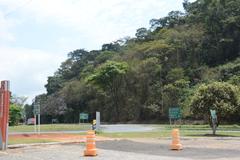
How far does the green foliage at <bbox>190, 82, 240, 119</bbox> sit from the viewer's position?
42.3 m

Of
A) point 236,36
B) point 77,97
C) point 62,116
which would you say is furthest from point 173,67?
point 62,116

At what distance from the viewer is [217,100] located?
139ft

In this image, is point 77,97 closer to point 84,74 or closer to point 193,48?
point 84,74

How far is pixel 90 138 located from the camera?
21156mm

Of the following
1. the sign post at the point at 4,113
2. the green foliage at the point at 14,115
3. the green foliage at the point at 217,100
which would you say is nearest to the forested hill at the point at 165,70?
the green foliage at the point at 14,115

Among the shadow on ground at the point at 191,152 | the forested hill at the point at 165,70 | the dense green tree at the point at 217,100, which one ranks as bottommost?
the shadow on ground at the point at 191,152

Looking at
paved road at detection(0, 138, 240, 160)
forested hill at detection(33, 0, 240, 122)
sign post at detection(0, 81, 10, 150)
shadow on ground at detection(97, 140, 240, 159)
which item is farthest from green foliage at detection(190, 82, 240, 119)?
forested hill at detection(33, 0, 240, 122)

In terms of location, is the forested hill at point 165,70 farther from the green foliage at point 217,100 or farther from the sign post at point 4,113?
the sign post at point 4,113

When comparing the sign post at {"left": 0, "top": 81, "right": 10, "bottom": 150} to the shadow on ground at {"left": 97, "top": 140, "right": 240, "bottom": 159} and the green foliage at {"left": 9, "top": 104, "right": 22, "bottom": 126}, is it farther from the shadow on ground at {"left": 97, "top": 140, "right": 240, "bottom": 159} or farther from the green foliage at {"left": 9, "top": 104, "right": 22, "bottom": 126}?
the green foliage at {"left": 9, "top": 104, "right": 22, "bottom": 126}

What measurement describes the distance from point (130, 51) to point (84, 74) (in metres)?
17.3

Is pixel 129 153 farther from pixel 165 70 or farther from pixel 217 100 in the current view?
pixel 165 70

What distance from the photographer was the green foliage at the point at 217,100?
42281mm

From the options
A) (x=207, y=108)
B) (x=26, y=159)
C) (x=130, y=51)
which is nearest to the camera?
(x=26, y=159)

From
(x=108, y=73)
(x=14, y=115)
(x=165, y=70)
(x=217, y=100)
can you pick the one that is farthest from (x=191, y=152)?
(x=108, y=73)
